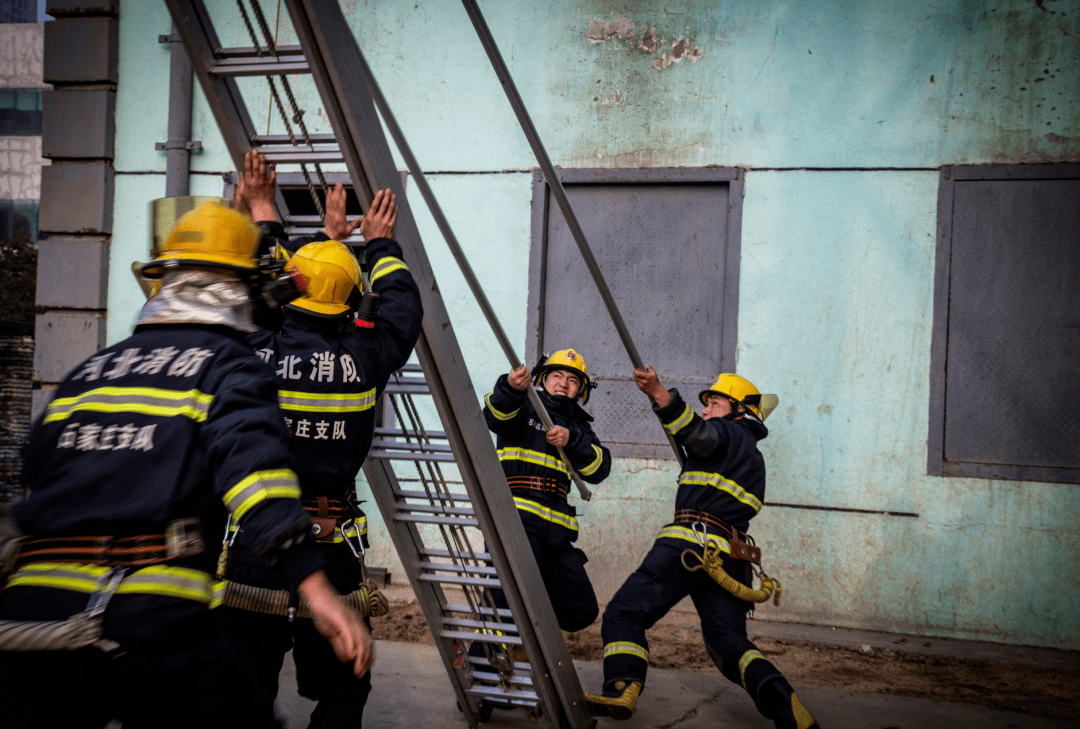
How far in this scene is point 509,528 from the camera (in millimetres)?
3330

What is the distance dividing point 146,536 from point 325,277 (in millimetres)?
1222

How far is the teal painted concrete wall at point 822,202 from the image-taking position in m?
5.79

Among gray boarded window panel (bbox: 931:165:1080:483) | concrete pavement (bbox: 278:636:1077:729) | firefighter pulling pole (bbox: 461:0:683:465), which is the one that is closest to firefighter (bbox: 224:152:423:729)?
firefighter pulling pole (bbox: 461:0:683:465)

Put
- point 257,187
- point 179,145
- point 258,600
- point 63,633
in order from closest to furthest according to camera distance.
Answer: point 63,633 → point 258,600 → point 257,187 → point 179,145

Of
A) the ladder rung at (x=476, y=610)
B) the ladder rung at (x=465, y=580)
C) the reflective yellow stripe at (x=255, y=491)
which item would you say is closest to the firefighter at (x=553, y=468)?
the ladder rung at (x=476, y=610)

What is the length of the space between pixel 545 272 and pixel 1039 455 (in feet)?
12.3

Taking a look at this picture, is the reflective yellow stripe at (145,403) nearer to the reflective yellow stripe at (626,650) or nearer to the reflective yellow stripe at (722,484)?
the reflective yellow stripe at (626,650)

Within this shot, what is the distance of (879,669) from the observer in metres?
5.15

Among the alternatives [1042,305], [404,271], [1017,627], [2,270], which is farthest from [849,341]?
[2,270]

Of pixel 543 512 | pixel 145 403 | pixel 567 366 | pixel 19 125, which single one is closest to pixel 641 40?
pixel 567 366

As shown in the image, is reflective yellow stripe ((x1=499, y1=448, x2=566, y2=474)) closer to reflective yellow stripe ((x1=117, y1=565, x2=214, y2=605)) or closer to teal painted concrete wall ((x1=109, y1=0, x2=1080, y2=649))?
teal painted concrete wall ((x1=109, y1=0, x2=1080, y2=649))

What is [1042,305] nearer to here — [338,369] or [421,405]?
[421,405]

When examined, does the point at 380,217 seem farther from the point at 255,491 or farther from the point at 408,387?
the point at 255,491

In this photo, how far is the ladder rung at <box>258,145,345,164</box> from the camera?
2902mm
